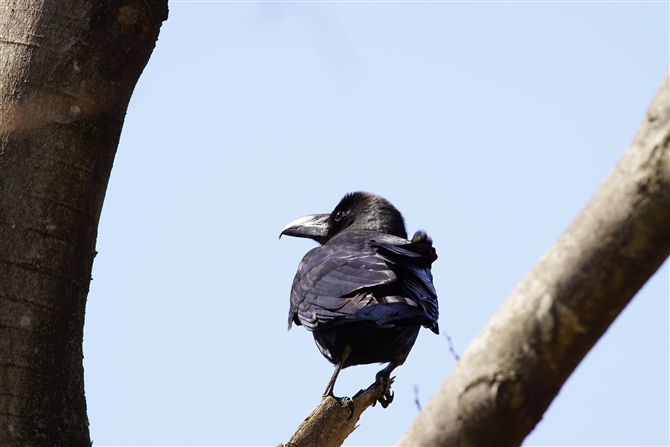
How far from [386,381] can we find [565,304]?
11.9 ft

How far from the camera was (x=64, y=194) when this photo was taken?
3.00 metres

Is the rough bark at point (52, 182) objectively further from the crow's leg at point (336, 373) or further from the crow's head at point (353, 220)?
the crow's head at point (353, 220)

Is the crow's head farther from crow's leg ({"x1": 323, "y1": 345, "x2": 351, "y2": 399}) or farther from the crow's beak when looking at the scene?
crow's leg ({"x1": 323, "y1": 345, "x2": 351, "y2": 399})

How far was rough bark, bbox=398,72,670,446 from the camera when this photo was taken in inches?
55.6

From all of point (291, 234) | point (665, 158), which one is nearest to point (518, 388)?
point (665, 158)

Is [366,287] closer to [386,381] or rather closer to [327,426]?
[386,381]

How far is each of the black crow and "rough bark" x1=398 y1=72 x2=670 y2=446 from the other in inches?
114

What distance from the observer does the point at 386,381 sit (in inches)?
196

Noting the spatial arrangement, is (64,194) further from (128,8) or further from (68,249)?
(128,8)

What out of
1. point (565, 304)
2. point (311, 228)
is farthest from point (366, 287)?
point (565, 304)

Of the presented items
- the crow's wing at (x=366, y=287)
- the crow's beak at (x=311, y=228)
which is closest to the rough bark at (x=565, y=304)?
the crow's wing at (x=366, y=287)

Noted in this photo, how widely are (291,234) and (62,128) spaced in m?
4.29

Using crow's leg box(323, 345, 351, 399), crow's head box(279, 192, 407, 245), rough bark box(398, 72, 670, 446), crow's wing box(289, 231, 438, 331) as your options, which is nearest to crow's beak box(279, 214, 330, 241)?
crow's head box(279, 192, 407, 245)

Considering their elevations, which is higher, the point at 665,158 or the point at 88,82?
the point at 88,82
